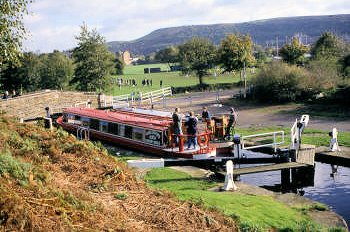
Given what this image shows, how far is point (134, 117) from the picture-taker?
23688 millimetres

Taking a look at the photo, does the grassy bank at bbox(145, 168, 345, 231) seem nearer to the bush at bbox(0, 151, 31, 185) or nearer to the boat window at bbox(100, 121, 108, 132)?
the bush at bbox(0, 151, 31, 185)

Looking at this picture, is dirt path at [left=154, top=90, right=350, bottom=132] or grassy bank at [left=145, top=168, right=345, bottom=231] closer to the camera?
grassy bank at [left=145, top=168, right=345, bottom=231]

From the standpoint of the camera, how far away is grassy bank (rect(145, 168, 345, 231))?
11.0m

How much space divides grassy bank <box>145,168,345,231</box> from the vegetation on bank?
4.36 ft

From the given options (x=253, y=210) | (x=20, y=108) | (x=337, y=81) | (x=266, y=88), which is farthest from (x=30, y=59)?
(x=253, y=210)

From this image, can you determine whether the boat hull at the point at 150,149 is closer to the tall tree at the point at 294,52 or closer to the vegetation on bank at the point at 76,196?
the vegetation on bank at the point at 76,196

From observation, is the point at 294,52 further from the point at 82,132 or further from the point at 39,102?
the point at 82,132

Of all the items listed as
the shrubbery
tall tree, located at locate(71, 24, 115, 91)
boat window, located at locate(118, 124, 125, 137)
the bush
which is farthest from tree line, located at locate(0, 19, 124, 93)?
the bush

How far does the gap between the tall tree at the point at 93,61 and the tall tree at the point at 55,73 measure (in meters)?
16.2

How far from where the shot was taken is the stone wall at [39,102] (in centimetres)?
3583

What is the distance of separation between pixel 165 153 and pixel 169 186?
4.92 meters

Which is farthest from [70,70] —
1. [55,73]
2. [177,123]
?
[177,123]

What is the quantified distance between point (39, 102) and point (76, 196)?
30.7m

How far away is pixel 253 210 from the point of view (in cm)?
1228
